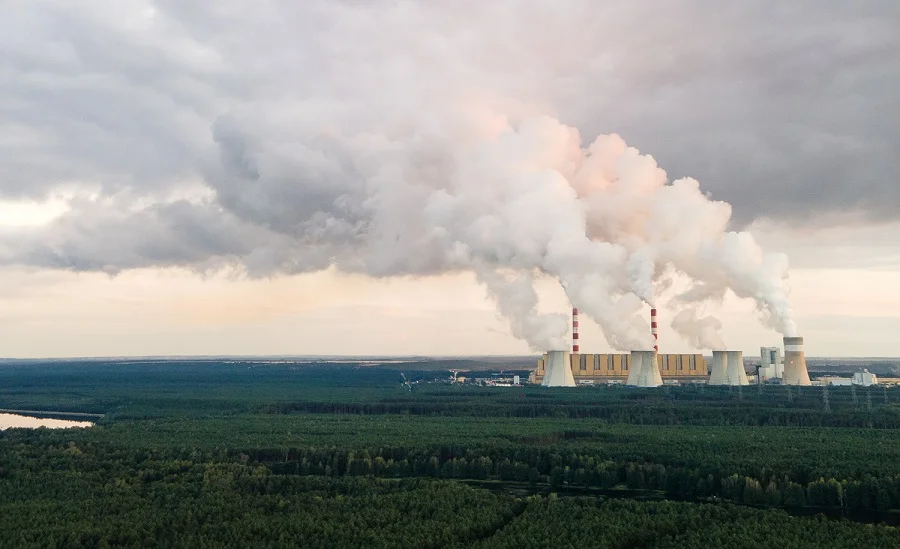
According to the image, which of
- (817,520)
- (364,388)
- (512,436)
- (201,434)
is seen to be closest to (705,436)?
(512,436)

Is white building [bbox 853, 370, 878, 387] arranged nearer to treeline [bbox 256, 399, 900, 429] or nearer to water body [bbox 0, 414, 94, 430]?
treeline [bbox 256, 399, 900, 429]

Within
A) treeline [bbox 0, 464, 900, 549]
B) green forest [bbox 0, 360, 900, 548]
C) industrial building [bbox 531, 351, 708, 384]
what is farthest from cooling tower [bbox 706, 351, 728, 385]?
treeline [bbox 0, 464, 900, 549]

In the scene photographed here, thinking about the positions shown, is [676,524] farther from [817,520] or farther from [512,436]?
[512,436]

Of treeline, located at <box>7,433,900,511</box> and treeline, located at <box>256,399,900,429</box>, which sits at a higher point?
treeline, located at <box>256,399,900,429</box>

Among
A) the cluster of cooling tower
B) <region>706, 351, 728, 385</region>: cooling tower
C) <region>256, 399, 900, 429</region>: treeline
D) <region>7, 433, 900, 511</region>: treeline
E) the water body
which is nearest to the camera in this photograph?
<region>7, 433, 900, 511</region>: treeline

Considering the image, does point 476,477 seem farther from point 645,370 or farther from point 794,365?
point 794,365

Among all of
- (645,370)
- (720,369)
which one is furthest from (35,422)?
(720,369)

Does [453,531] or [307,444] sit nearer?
[453,531]
